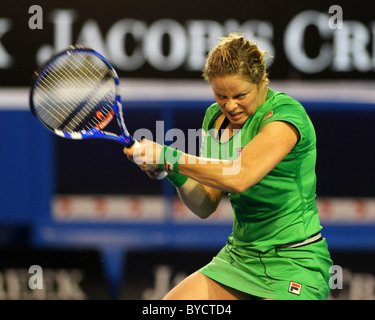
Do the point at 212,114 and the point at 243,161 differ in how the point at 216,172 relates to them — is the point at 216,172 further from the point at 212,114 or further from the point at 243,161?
the point at 212,114

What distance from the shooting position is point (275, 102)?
8.51 feet

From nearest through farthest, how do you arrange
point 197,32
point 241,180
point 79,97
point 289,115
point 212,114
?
1. point 241,180
2. point 289,115
3. point 212,114
4. point 79,97
5. point 197,32

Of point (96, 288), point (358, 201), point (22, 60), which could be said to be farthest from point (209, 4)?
point (96, 288)

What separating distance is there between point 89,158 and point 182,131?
656mm

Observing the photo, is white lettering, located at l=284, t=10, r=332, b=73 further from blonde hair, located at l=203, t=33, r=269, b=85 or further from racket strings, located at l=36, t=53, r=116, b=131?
blonde hair, located at l=203, t=33, r=269, b=85

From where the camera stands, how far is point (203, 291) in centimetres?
271

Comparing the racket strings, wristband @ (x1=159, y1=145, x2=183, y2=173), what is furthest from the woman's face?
the racket strings

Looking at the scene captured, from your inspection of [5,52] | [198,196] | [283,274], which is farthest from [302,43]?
[283,274]

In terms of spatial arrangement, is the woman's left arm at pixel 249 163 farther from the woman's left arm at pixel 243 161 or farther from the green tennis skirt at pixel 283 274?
the green tennis skirt at pixel 283 274

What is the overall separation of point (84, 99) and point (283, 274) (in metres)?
1.46

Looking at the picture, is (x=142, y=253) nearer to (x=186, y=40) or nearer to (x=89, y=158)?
(x=89, y=158)

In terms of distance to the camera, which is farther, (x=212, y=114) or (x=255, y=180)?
(x=212, y=114)

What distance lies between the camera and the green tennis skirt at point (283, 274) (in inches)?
102

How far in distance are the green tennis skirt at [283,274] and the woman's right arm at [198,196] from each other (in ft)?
0.79
